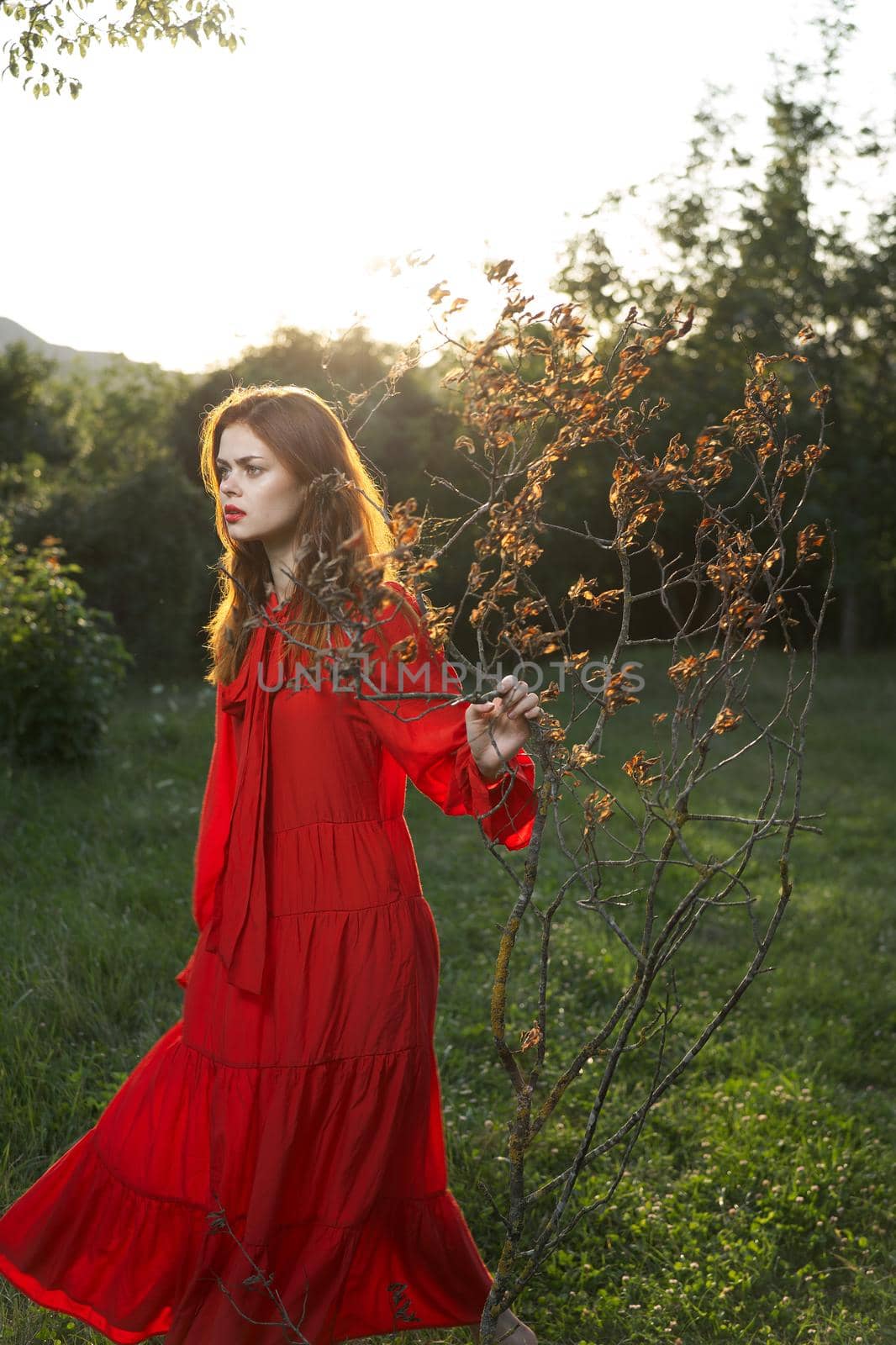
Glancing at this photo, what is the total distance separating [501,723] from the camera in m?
1.80

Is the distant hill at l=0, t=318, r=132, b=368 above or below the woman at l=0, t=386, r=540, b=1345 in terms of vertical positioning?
above

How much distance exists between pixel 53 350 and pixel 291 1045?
63.5ft

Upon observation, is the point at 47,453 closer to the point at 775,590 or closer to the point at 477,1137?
the point at 477,1137

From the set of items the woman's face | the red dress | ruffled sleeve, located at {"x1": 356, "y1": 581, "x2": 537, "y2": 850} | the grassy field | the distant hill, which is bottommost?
the grassy field

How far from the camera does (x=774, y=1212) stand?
308cm

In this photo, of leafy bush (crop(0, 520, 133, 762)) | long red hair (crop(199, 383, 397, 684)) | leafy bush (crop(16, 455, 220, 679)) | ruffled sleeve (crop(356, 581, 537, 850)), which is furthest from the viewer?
leafy bush (crop(16, 455, 220, 679))

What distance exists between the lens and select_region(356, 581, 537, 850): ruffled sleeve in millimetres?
1896

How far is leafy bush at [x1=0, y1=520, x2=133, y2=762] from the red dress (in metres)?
4.52

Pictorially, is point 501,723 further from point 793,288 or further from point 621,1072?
point 793,288

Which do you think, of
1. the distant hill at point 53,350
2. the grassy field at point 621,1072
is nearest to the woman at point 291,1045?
the grassy field at point 621,1072

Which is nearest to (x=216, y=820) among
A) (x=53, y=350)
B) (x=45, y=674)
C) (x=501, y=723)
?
(x=501, y=723)

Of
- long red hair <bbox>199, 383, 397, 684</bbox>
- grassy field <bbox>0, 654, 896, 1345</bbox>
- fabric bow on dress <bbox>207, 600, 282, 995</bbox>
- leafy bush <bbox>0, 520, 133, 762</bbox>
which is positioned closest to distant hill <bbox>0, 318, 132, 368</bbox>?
leafy bush <bbox>0, 520, 133, 762</bbox>

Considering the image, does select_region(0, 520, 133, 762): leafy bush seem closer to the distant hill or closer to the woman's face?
the distant hill

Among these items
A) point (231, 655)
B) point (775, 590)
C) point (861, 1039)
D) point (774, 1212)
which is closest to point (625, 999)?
point (775, 590)
